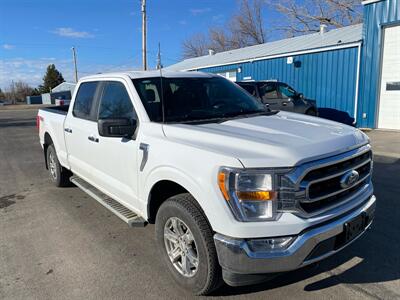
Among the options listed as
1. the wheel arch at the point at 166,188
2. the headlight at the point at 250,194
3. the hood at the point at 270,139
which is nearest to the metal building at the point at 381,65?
the hood at the point at 270,139

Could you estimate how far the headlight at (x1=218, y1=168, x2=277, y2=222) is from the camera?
2.54 meters

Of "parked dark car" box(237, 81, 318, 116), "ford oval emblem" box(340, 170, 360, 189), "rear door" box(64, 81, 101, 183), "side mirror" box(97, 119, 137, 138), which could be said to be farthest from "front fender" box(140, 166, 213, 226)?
"parked dark car" box(237, 81, 318, 116)

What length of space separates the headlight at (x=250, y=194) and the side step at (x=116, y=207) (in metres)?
1.42

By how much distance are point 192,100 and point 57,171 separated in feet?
11.1

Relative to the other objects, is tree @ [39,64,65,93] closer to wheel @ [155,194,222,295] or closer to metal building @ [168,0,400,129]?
metal building @ [168,0,400,129]

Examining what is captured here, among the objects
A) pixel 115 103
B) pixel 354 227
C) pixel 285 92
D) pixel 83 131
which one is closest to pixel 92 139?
pixel 83 131

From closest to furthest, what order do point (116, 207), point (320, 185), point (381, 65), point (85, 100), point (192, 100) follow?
1. point (320, 185)
2. point (192, 100)
3. point (116, 207)
4. point (85, 100)
5. point (381, 65)

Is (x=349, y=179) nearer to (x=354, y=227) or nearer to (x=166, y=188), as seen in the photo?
(x=354, y=227)

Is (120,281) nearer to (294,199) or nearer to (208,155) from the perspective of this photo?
(208,155)

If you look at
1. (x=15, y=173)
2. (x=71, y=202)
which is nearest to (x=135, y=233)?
(x=71, y=202)

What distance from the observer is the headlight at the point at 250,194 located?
2.54 m

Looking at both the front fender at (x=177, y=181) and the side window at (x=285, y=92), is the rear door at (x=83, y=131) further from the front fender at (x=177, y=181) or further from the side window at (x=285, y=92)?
the side window at (x=285, y=92)

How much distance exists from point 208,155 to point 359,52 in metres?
12.7

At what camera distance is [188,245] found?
121 inches
